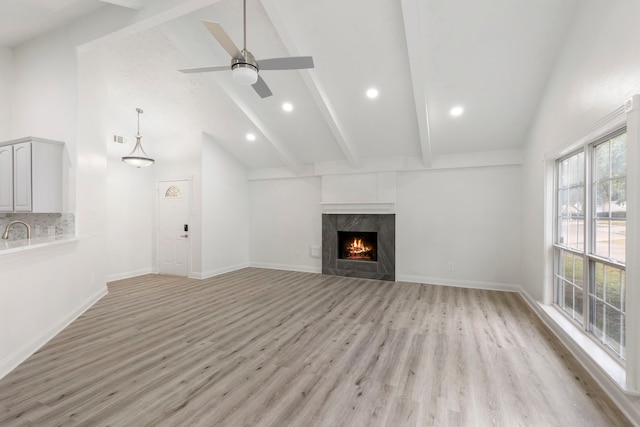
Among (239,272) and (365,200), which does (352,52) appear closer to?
(365,200)

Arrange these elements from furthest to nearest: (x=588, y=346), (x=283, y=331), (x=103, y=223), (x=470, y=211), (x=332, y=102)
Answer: (x=470, y=211) < (x=103, y=223) < (x=332, y=102) < (x=283, y=331) < (x=588, y=346)

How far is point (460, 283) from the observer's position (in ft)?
16.8

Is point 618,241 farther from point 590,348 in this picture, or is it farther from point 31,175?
point 31,175

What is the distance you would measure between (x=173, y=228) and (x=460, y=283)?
6.07 m

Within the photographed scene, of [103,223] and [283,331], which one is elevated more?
[103,223]

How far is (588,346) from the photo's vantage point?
97.0 inches

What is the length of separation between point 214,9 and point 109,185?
429cm

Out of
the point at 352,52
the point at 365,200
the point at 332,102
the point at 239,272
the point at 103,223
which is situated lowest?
the point at 239,272

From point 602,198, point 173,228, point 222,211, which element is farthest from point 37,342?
point 602,198

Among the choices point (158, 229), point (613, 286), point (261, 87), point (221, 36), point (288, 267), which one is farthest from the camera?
point (288, 267)

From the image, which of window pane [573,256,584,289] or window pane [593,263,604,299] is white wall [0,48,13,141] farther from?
window pane [573,256,584,289]

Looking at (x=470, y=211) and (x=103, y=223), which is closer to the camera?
(x=103, y=223)

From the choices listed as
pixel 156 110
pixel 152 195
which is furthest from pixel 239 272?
pixel 156 110

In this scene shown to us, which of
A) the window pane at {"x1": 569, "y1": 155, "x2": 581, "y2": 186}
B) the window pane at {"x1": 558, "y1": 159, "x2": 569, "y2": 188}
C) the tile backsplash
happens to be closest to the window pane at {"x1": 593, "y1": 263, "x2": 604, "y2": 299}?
the window pane at {"x1": 569, "y1": 155, "x2": 581, "y2": 186}
